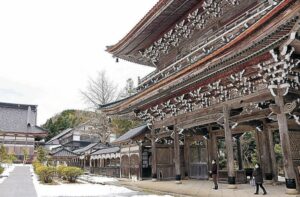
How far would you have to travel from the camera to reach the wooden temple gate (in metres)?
8.41

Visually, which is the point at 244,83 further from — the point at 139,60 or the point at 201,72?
the point at 139,60

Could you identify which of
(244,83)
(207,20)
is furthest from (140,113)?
(244,83)

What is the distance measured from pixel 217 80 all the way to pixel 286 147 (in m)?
3.65

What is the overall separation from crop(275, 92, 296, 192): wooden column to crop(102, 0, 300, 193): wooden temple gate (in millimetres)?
29

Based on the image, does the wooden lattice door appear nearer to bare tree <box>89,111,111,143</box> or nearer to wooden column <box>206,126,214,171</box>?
wooden column <box>206,126,214,171</box>

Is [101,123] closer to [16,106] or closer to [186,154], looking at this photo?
[186,154]

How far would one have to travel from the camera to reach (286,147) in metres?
8.65

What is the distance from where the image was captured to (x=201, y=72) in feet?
35.1

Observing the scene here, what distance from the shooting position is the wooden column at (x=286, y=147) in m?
8.42

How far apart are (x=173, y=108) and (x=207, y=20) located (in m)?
4.96

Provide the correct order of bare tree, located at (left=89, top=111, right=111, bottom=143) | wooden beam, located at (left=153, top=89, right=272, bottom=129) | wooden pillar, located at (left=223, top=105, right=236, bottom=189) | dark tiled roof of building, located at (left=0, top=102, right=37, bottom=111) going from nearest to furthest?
wooden beam, located at (left=153, top=89, right=272, bottom=129) → wooden pillar, located at (left=223, top=105, right=236, bottom=189) → bare tree, located at (left=89, top=111, right=111, bottom=143) → dark tiled roof of building, located at (left=0, top=102, right=37, bottom=111)

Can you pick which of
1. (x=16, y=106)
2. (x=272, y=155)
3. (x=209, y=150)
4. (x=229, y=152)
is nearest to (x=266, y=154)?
(x=272, y=155)

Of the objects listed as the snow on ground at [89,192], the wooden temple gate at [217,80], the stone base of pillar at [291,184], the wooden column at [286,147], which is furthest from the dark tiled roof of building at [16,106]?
the stone base of pillar at [291,184]

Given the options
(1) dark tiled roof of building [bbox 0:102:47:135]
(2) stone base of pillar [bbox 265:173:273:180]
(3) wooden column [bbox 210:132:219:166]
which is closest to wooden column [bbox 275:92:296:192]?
(2) stone base of pillar [bbox 265:173:273:180]
